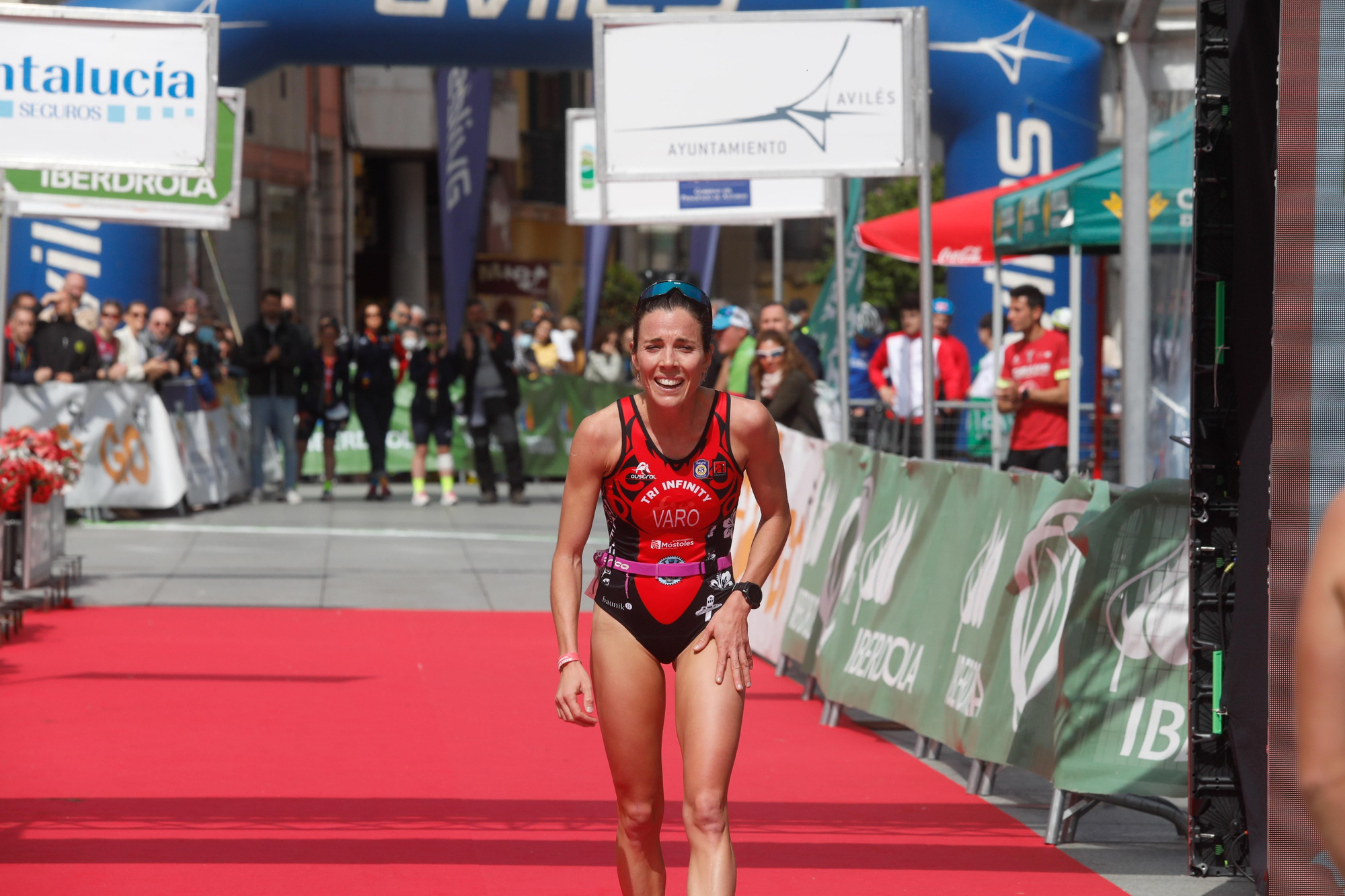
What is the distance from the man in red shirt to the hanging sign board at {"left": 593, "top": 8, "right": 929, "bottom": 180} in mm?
3484

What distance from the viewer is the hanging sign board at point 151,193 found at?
40.8ft

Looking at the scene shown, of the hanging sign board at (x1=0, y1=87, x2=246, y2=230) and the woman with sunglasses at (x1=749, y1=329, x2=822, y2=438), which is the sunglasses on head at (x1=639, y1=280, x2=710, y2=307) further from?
the hanging sign board at (x1=0, y1=87, x2=246, y2=230)

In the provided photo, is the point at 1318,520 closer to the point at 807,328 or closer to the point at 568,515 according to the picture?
the point at 568,515

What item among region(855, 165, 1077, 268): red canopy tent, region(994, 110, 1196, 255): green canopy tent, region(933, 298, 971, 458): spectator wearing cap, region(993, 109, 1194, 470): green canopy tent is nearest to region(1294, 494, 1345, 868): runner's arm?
region(993, 109, 1194, 470): green canopy tent

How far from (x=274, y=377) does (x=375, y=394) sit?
141 centimetres


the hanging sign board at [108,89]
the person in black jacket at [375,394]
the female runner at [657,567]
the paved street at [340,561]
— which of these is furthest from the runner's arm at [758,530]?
Result: the person in black jacket at [375,394]

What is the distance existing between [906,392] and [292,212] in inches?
812

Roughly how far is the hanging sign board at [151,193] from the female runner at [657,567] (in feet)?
28.2

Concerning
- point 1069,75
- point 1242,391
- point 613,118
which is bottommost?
point 1242,391

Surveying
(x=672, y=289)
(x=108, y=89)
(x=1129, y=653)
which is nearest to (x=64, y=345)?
(x=108, y=89)

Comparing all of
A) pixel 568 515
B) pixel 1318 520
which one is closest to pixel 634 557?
pixel 568 515

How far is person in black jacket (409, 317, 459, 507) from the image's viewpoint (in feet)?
62.3

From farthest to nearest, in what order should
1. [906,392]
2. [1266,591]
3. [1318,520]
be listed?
[906,392]
[1266,591]
[1318,520]

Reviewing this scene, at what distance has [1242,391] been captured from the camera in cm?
482
